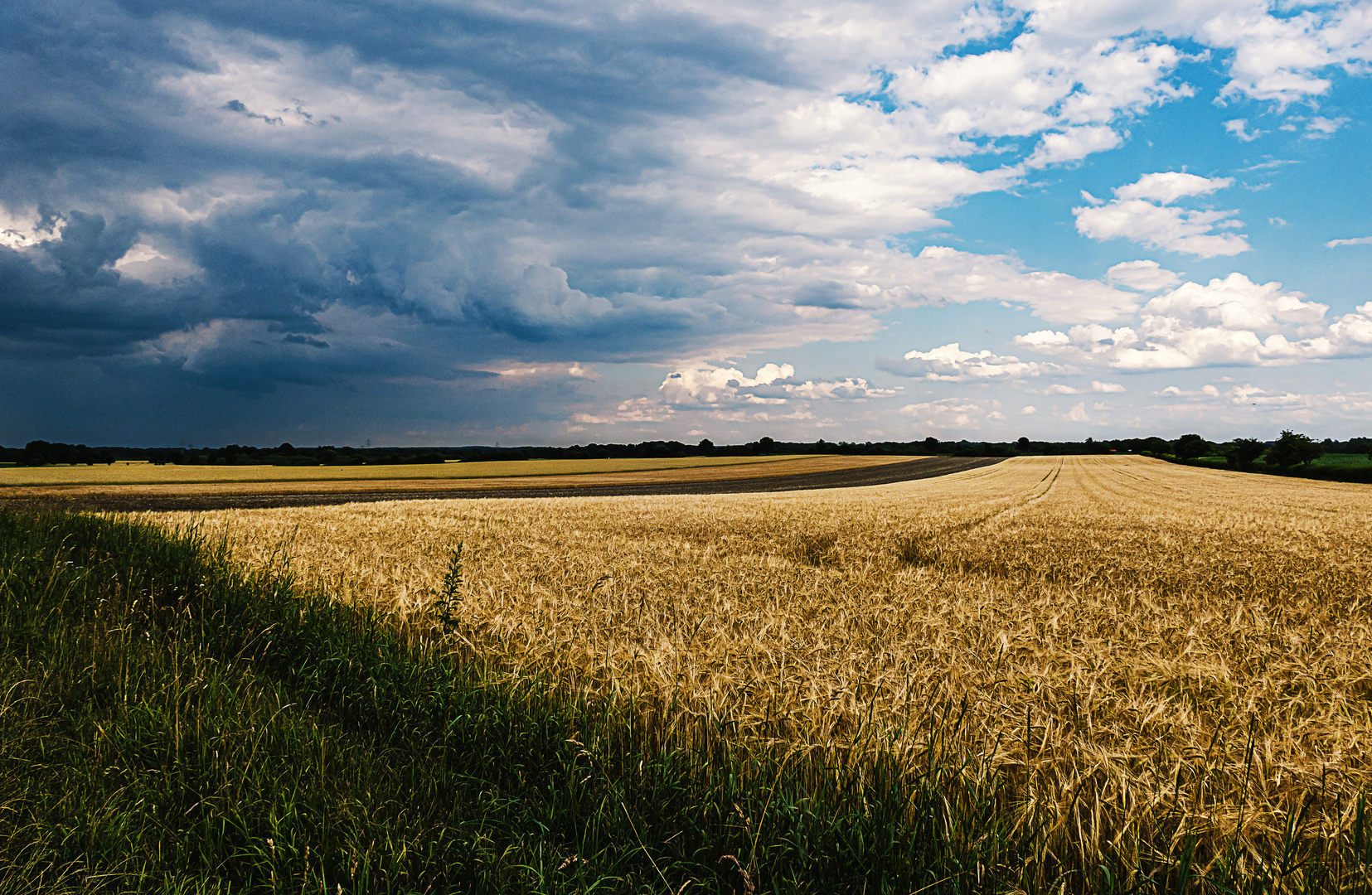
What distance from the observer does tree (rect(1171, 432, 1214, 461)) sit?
15350cm

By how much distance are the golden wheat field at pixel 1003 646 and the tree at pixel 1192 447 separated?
17752 centimetres

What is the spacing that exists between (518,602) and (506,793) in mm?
3022

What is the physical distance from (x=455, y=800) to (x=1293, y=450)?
131 meters

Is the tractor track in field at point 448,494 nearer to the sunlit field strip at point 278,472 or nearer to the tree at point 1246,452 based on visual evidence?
the sunlit field strip at point 278,472

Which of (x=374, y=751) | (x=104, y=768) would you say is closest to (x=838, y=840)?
(x=374, y=751)

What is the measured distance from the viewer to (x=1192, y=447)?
516ft

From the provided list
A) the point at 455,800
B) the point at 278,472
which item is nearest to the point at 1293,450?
the point at 455,800

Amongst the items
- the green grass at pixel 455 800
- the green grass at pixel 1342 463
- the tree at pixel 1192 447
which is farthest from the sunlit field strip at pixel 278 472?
the tree at pixel 1192 447

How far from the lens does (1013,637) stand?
5367mm

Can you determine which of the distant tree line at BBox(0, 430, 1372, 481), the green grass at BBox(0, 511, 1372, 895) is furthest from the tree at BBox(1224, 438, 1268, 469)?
the green grass at BBox(0, 511, 1372, 895)

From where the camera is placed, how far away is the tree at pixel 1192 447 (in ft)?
504

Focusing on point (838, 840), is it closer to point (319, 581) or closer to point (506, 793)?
point (506, 793)

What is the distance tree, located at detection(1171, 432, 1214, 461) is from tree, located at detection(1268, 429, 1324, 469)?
56519 millimetres

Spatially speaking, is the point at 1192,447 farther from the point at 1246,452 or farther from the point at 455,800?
the point at 455,800
